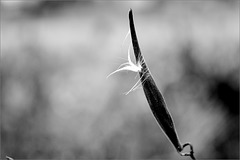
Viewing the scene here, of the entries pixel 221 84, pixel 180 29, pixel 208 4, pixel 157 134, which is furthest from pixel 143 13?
pixel 157 134

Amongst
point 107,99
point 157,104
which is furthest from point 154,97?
point 107,99

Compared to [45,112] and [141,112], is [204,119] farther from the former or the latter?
[45,112]

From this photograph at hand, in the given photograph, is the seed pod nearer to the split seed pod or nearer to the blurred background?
the split seed pod

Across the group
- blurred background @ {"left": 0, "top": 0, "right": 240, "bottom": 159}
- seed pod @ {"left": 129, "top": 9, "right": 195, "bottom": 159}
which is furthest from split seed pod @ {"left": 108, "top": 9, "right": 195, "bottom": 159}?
blurred background @ {"left": 0, "top": 0, "right": 240, "bottom": 159}

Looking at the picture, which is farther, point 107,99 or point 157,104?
point 107,99

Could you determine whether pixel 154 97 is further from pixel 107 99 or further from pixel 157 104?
pixel 107 99

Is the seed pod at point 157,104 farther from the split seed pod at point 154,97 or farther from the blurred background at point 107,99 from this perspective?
the blurred background at point 107,99

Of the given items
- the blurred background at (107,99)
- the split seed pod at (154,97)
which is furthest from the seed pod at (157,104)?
the blurred background at (107,99)

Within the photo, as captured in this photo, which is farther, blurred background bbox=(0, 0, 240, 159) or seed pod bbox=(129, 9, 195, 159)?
blurred background bbox=(0, 0, 240, 159)
